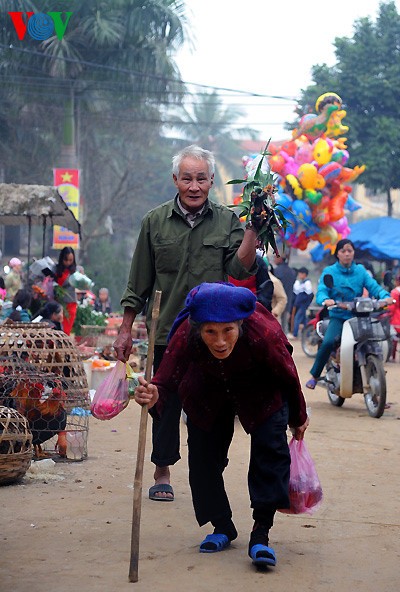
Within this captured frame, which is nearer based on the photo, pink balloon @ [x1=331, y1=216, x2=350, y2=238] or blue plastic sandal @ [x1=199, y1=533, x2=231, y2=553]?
blue plastic sandal @ [x1=199, y1=533, x2=231, y2=553]

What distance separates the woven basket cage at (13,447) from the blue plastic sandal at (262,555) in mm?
2242

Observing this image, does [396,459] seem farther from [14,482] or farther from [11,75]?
[11,75]

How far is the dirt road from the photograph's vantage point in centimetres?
428

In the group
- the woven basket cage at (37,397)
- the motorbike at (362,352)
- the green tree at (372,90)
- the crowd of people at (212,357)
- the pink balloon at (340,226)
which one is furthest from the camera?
the green tree at (372,90)

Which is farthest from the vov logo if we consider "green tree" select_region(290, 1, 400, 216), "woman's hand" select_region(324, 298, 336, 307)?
"woman's hand" select_region(324, 298, 336, 307)

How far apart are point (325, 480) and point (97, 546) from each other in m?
2.26

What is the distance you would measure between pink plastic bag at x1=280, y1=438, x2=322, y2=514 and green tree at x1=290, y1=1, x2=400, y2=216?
1094 inches

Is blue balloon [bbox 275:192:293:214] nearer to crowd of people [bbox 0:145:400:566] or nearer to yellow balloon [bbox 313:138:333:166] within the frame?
yellow balloon [bbox 313:138:333:166]

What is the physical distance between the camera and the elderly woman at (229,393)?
4.26 metres

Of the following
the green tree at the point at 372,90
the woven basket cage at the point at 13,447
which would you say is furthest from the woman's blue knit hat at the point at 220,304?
the green tree at the point at 372,90

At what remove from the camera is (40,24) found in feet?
88.3

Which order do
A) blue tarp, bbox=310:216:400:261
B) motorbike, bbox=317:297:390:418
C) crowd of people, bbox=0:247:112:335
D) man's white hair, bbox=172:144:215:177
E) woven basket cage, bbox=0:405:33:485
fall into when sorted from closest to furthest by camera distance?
man's white hair, bbox=172:144:215:177, woven basket cage, bbox=0:405:33:485, motorbike, bbox=317:297:390:418, crowd of people, bbox=0:247:112:335, blue tarp, bbox=310:216:400:261

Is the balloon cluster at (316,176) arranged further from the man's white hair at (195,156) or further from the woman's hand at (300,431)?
the woman's hand at (300,431)

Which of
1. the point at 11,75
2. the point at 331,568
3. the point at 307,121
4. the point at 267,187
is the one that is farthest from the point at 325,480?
the point at 11,75
